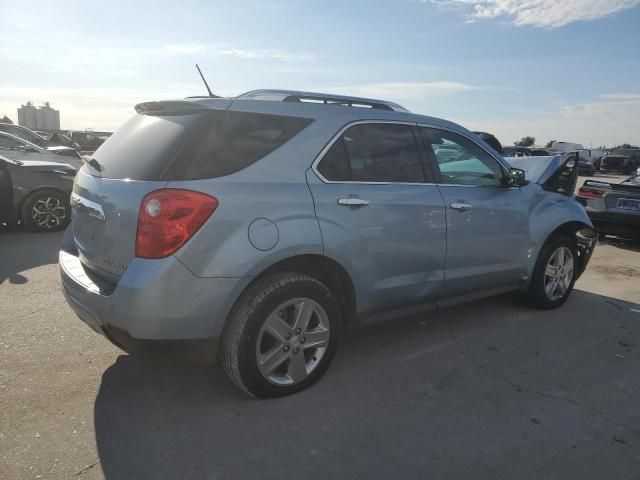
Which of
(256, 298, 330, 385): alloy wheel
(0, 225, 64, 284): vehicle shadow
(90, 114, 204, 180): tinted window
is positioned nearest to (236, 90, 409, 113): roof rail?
(90, 114, 204, 180): tinted window

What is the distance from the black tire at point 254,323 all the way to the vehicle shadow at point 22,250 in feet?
11.2

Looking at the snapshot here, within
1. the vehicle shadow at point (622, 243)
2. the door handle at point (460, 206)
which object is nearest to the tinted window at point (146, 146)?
the door handle at point (460, 206)

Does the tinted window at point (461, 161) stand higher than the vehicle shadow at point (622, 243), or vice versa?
the tinted window at point (461, 161)

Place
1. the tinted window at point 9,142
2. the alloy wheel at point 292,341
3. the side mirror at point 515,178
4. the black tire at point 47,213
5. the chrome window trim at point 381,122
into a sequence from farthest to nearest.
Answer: the tinted window at point 9,142 → the black tire at point 47,213 → the side mirror at point 515,178 → the chrome window trim at point 381,122 → the alloy wheel at point 292,341

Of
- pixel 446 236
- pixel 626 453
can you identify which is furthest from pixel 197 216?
pixel 626 453

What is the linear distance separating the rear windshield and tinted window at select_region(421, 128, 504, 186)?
1.20m

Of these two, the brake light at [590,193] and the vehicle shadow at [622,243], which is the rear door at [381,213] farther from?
the vehicle shadow at [622,243]

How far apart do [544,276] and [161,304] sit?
3598 millimetres

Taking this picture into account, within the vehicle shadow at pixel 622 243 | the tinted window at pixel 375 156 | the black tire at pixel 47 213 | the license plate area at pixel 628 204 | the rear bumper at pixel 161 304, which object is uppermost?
the tinted window at pixel 375 156

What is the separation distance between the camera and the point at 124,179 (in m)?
2.78

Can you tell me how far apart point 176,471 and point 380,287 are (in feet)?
5.47

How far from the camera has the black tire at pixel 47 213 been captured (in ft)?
24.1

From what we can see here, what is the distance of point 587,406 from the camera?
3.07 meters

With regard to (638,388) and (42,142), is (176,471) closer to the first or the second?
(638,388)
